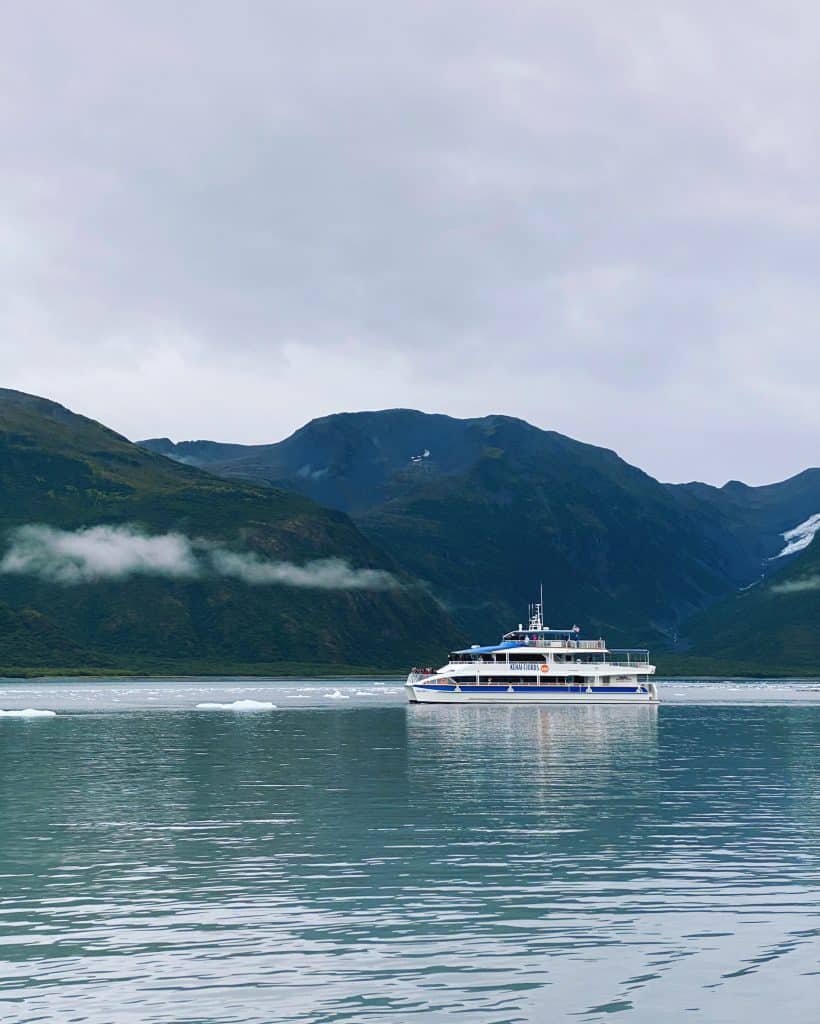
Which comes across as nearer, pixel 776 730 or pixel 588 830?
pixel 588 830

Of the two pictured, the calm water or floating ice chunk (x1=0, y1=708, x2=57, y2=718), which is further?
floating ice chunk (x1=0, y1=708, x2=57, y2=718)

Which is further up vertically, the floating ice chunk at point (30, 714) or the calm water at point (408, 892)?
the calm water at point (408, 892)

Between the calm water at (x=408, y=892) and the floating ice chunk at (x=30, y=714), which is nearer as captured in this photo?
the calm water at (x=408, y=892)

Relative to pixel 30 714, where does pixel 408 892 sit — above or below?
above

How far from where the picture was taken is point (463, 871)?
4822 centimetres

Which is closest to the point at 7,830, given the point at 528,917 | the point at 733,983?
the point at 528,917

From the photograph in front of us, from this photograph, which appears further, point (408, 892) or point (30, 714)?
point (30, 714)

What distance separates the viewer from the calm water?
31750 mm

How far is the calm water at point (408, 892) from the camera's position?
31.8 metres

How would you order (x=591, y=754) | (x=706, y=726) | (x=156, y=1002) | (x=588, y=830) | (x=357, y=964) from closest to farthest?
(x=156, y=1002), (x=357, y=964), (x=588, y=830), (x=591, y=754), (x=706, y=726)

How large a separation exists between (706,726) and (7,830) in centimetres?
10455

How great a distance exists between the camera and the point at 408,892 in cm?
4409

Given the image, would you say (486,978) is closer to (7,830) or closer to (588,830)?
(588,830)

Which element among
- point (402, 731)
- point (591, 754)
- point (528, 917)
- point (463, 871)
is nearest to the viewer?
point (528, 917)
